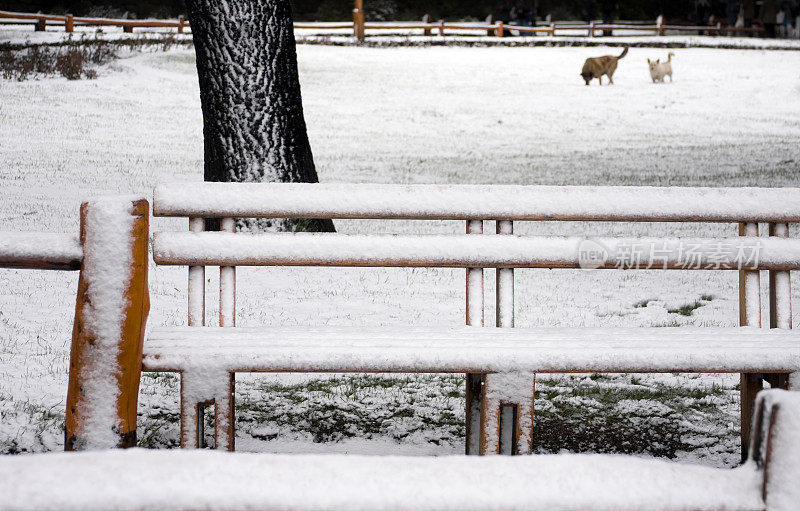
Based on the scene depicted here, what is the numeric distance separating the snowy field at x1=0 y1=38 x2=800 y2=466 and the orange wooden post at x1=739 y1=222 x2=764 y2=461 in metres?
0.25

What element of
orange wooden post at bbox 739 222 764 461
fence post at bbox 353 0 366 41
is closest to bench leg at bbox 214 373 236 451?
orange wooden post at bbox 739 222 764 461

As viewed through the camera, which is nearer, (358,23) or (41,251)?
(41,251)

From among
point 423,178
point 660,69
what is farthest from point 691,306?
point 660,69

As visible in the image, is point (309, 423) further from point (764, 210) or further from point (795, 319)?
point (795, 319)

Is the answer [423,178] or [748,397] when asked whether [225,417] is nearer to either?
[748,397]

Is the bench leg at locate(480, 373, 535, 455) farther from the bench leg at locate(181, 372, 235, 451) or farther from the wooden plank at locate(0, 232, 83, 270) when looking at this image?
the wooden plank at locate(0, 232, 83, 270)

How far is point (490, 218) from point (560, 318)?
2.33 meters

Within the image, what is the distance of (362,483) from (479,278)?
7.02 ft

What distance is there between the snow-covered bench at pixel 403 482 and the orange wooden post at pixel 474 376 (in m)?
1.84

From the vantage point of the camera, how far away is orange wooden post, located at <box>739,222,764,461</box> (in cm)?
312

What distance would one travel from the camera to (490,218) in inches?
128

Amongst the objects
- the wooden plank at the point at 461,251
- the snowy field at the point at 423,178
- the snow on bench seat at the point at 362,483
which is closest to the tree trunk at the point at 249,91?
the snowy field at the point at 423,178

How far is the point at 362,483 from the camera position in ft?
3.70

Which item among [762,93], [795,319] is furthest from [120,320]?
[762,93]
